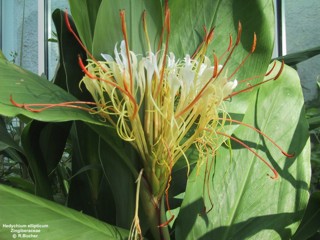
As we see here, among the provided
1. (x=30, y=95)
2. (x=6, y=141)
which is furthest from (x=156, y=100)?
(x=6, y=141)

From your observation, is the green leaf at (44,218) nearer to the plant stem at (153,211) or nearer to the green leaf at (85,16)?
the plant stem at (153,211)

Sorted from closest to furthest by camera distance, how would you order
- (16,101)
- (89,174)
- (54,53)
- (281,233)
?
1. (16,101)
2. (281,233)
3. (89,174)
4. (54,53)

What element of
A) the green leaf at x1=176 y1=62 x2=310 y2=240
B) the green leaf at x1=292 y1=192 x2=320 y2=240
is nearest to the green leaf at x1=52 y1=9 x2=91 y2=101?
the green leaf at x1=176 y1=62 x2=310 y2=240

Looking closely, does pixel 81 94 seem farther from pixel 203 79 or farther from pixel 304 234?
pixel 304 234

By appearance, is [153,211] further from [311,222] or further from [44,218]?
[311,222]

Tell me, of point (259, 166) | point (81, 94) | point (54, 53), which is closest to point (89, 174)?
point (81, 94)

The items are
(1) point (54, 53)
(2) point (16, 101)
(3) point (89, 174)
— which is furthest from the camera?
(1) point (54, 53)

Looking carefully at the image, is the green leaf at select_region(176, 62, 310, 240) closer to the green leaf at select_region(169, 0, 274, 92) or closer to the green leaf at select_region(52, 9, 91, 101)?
the green leaf at select_region(169, 0, 274, 92)
